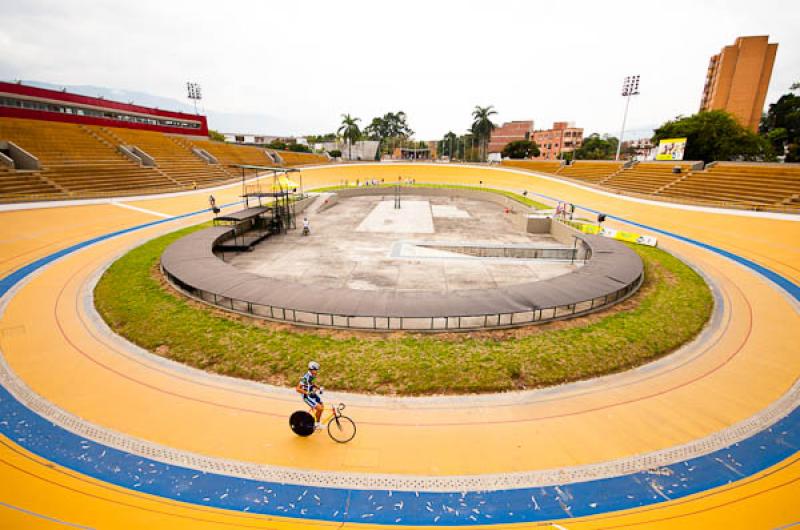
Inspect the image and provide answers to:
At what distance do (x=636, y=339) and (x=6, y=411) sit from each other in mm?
18191

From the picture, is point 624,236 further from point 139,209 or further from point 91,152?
point 91,152

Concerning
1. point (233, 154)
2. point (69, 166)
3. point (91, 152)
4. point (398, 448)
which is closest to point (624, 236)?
point (398, 448)

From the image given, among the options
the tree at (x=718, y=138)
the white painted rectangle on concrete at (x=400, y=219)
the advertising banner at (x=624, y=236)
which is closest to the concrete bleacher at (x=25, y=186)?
the white painted rectangle on concrete at (x=400, y=219)

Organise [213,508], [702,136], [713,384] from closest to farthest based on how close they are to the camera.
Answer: [213,508] < [713,384] < [702,136]

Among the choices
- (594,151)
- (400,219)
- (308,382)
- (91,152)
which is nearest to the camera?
(308,382)

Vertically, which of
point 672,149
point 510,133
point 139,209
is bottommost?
point 139,209

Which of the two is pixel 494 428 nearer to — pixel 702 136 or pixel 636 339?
pixel 636 339

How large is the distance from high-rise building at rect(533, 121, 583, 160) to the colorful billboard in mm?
73795

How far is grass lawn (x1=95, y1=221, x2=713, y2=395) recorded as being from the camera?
399 inches

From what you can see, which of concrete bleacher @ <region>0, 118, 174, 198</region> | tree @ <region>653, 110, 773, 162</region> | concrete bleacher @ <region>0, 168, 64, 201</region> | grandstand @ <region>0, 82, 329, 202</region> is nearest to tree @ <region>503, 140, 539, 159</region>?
tree @ <region>653, 110, 773, 162</region>

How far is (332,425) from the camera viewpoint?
327 inches

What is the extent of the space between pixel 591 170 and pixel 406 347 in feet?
203

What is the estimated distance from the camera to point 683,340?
41.4ft

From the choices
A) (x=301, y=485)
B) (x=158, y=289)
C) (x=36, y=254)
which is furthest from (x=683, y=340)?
(x=36, y=254)
